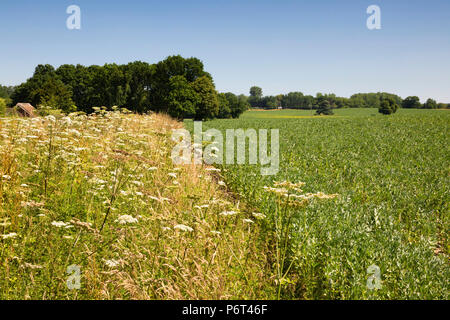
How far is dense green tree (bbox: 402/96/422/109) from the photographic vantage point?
368ft

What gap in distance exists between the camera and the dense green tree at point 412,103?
368 feet

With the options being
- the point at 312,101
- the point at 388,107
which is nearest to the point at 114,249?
the point at 388,107

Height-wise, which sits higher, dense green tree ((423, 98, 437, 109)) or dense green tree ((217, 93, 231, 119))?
→ dense green tree ((423, 98, 437, 109))

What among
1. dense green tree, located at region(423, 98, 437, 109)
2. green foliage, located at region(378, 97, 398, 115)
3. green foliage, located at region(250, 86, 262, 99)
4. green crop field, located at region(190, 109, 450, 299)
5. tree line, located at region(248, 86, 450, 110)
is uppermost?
green foliage, located at region(250, 86, 262, 99)

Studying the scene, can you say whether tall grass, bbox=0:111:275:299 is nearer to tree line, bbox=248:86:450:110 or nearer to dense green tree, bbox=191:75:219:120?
dense green tree, bbox=191:75:219:120

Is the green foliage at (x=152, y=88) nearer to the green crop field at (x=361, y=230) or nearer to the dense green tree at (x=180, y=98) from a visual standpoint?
the dense green tree at (x=180, y=98)

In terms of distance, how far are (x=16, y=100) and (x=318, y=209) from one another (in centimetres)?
7839

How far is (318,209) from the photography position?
17.5 feet

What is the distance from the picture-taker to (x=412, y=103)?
4481 inches

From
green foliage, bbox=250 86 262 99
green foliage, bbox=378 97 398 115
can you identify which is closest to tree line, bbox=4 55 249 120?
green foliage, bbox=378 97 398 115

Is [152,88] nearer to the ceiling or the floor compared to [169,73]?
nearer to the floor

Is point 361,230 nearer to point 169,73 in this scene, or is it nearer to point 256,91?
point 169,73

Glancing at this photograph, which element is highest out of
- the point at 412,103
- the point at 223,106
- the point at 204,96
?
the point at 412,103
